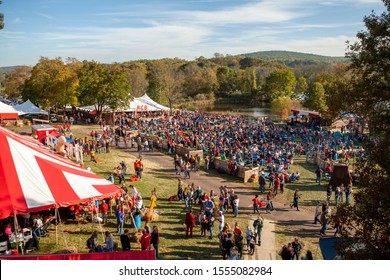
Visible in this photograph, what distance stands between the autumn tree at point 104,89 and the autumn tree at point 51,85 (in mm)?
1549

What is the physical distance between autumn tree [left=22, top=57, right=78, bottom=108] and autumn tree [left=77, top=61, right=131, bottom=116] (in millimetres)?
1549

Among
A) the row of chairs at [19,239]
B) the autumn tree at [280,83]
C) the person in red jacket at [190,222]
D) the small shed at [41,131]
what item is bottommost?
the person in red jacket at [190,222]

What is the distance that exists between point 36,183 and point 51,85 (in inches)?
1232

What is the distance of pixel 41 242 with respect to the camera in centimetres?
965

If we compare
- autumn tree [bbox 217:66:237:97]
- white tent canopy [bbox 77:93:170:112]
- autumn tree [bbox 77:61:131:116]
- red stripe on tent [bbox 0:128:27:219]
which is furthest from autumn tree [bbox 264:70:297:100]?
red stripe on tent [bbox 0:128:27:219]

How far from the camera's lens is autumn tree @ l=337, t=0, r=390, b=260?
527cm

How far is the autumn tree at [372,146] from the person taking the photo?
208 inches

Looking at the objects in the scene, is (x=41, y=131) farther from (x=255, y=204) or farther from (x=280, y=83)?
(x=280, y=83)

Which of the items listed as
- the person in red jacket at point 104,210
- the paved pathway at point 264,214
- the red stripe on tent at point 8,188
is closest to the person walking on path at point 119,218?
the person in red jacket at point 104,210

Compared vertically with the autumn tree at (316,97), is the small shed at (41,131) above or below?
below

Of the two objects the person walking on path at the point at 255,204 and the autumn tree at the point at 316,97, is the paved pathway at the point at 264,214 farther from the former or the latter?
the autumn tree at the point at 316,97

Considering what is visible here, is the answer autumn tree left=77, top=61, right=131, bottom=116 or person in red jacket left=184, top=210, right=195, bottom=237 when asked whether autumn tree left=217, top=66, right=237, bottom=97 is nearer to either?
autumn tree left=77, top=61, right=131, bottom=116

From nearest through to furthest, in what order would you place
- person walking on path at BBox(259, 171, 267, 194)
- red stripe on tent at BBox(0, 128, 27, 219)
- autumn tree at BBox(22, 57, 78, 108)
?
red stripe on tent at BBox(0, 128, 27, 219) → person walking on path at BBox(259, 171, 267, 194) → autumn tree at BBox(22, 57, 78, 108)

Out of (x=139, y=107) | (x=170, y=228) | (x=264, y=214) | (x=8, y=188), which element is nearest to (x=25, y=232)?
(x=8, y=188)
